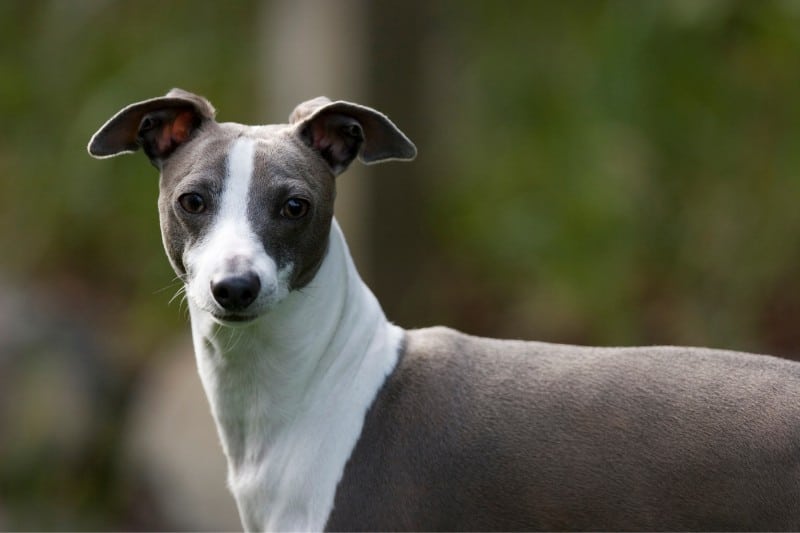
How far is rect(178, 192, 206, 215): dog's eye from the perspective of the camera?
4746 mm

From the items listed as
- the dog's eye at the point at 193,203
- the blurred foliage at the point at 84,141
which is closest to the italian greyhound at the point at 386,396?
the dog's eye at the point at 193,203

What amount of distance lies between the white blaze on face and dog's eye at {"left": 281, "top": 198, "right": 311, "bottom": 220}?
0.53ft

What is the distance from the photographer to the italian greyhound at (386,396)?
4555 millimetres

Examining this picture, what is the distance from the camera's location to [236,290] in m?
4.44

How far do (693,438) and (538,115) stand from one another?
837cm

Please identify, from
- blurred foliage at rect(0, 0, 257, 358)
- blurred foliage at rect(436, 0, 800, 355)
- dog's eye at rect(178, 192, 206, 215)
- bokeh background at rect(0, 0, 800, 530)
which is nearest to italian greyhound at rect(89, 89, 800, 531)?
dog's eye at rect(178, 192, 206, 215)

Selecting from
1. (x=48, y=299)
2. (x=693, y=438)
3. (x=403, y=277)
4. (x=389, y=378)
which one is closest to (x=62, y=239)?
(x=48, y=299)

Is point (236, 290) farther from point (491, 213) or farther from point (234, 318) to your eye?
point (491, 213)

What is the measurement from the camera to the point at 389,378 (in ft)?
16.5

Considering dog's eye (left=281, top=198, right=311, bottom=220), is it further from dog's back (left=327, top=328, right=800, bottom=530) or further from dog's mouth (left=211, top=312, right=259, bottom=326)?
dog's back (left=327, top=328, right=800, bottom=530)

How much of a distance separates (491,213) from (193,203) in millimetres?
7851

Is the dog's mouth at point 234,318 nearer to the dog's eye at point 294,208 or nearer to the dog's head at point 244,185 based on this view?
the dog's head at point 244,185

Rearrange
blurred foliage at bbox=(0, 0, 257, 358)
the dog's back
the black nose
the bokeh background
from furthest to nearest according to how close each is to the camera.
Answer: blurred foliage at bbox=(0, 0, 257, 358) < the bokeh background < the dog's back < the black nose

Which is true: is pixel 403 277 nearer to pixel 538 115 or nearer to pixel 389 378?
pixel 538 115
